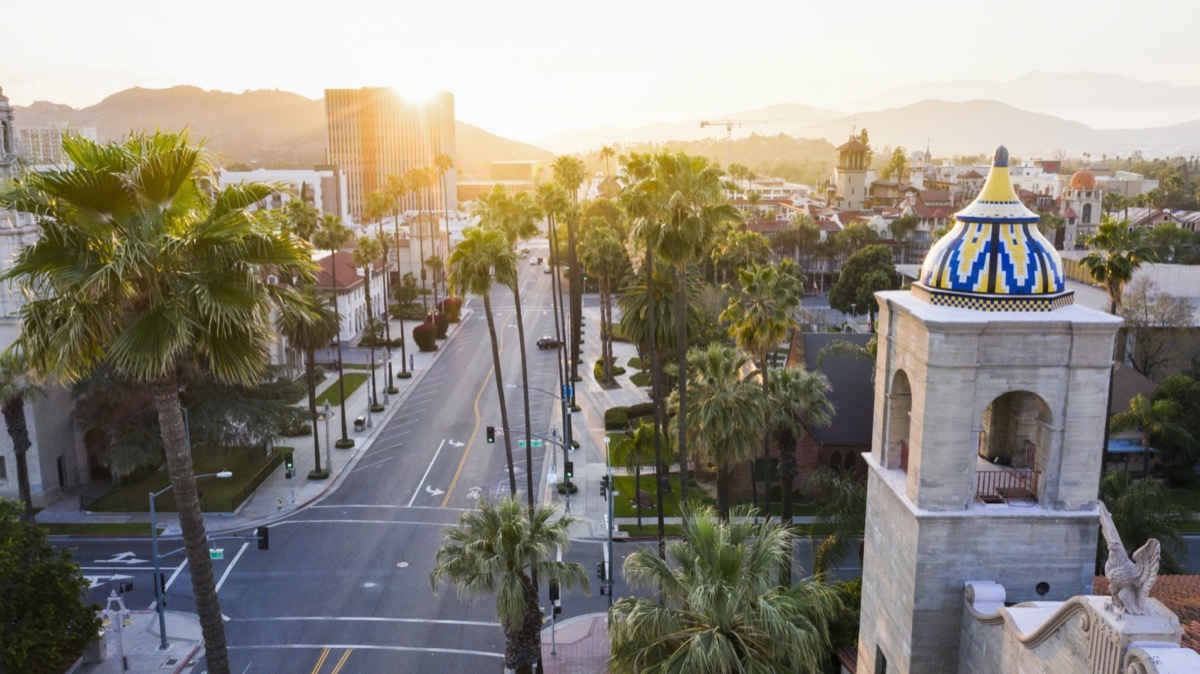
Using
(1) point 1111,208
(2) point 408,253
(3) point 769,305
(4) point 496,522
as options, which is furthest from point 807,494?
(1) point 1111,208

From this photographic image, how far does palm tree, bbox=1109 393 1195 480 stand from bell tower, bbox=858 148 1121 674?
34.0 m

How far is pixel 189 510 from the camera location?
625 inches

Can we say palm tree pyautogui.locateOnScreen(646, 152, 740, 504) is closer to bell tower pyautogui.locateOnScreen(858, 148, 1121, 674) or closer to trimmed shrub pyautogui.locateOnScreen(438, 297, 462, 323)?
bell tower pyautogui.locateOnScreen(858, 148, 1121, 674)

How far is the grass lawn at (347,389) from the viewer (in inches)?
2462

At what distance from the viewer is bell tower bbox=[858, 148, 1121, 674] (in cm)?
1559

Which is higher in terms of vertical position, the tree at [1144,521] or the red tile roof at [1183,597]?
the red tile roof at [1183,597]

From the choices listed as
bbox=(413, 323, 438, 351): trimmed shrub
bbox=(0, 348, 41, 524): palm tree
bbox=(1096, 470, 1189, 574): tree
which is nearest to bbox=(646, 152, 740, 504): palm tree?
bbox=(1096, 470, 1189, 574): tree

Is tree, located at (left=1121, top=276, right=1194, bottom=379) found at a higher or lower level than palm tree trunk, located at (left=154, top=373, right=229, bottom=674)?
lower

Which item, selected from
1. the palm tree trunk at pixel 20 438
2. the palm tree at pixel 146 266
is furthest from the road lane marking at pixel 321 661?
the palm tree trunk at pixel 20 438

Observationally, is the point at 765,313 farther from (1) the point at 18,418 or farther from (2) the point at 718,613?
(1) the point at 18,418

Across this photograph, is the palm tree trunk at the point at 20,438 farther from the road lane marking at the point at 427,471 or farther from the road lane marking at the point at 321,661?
the road lane marking at the point at 321,661

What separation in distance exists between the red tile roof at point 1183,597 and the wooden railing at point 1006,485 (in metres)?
2.58

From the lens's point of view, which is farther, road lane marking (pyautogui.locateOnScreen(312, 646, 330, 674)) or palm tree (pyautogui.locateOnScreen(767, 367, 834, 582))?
palm tree (pyautogui.locateOnScreen(767, 367, 834, 582))

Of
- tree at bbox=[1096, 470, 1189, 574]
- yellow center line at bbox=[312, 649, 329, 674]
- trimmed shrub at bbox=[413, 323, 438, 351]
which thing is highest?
tree at bbox=[1096, 470, 1189, 574]
